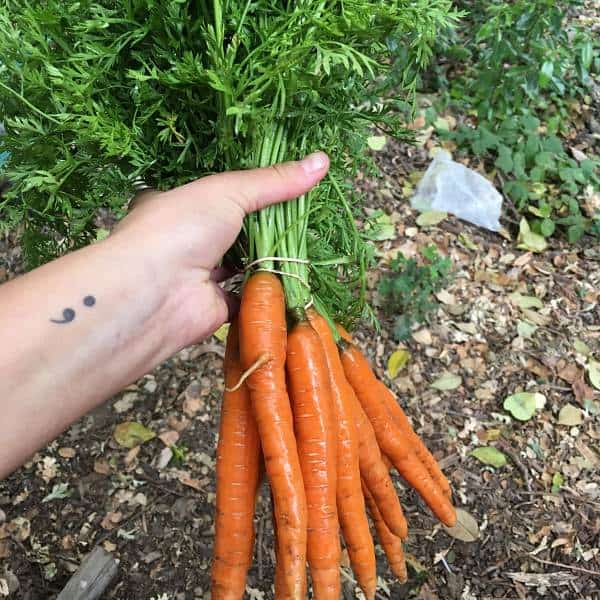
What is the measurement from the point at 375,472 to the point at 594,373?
1.31 meters

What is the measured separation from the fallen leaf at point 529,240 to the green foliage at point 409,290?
0.47m

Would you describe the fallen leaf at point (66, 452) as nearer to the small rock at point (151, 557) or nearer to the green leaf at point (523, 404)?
the small rock at point (151, 557)

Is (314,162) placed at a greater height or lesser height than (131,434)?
greater

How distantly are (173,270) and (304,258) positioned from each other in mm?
293

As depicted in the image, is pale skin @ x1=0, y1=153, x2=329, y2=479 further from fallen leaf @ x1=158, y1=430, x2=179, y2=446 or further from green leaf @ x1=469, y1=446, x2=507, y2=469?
green leaf @ x1=469, y1=446, x2=507, y2=469

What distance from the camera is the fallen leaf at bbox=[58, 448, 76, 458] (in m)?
2.10

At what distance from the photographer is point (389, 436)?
5.21 feet

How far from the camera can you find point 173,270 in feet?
4.14

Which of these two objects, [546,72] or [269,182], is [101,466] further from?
[546,72]

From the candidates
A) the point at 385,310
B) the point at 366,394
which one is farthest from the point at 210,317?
the point at 385,310

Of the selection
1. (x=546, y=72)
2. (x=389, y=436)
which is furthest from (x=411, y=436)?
(x=546, y=72)

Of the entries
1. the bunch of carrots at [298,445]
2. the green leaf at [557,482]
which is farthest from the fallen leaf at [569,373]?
the bunch of carrots at [298,445]

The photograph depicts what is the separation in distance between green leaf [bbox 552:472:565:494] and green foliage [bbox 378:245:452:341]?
28.3 inches

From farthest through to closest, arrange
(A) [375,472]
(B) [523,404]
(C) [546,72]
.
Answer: (C) [546,72]
(B) [523,404]
(A) [375,472]
